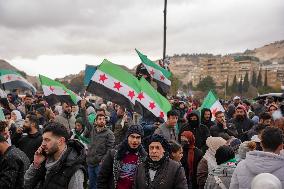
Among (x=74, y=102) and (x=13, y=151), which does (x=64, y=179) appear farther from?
(x=74, y=102)

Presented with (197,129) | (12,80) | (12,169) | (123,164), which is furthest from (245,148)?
(12,80)

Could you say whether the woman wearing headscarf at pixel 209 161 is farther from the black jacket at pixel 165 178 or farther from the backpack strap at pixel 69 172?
the backpack strap at pixel 69 172

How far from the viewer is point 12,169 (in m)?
4.09

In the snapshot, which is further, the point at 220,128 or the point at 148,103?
the point at 148,103

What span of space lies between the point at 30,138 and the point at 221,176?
10.2 ft

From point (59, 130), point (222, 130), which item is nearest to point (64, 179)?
point (59, 130)

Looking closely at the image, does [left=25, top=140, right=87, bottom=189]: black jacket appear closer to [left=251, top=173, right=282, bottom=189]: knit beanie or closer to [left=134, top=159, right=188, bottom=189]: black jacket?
[left=134, top=159, right=188, bottom=189]: black jacket

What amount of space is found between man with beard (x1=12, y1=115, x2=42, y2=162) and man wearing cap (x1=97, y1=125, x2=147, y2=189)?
69.9 inches

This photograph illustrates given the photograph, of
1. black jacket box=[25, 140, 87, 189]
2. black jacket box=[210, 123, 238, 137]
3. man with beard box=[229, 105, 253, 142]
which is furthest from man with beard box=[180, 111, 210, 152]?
black jacket box=[25, 140, 87, 189]

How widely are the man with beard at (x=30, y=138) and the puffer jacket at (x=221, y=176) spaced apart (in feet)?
9.25

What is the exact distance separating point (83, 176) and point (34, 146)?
276 centimetres

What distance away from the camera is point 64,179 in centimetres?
362

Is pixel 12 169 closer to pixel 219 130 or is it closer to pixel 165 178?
pixel 165 178

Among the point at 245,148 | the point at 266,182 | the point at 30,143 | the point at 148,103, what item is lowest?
the point at 30,143
